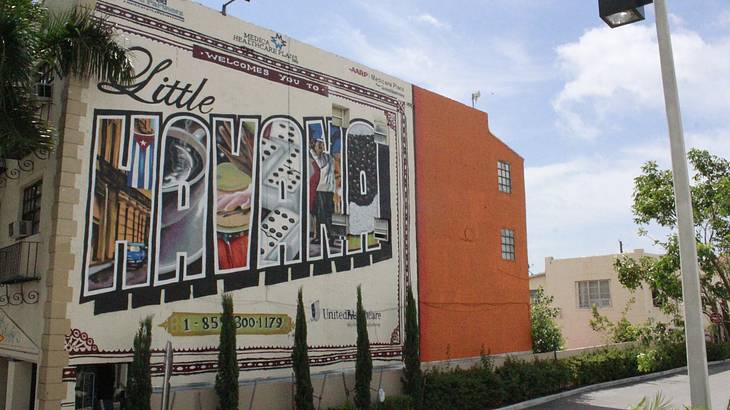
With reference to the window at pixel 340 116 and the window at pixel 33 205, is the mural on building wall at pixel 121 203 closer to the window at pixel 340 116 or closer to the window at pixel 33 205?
the window at pixel 33 205

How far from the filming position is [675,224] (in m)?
29.0

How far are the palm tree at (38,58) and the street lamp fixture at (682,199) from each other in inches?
390

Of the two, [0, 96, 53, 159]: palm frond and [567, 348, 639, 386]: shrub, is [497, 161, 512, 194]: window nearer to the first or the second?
[567, 348, 639, 386]: shrub

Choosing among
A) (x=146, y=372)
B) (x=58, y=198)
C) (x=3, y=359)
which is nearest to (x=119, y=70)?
(x=58, y=198)

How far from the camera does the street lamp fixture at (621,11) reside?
23.3ft

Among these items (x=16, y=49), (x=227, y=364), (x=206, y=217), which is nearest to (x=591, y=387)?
(x=227, y=364)

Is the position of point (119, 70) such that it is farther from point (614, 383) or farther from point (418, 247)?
point (614, 383)

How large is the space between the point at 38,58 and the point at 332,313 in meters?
9.42

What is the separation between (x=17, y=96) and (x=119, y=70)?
7.01 ft

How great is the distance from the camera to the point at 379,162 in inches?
780

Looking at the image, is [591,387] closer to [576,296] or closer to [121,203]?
[576,296]

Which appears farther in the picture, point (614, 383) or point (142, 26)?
point (614, 383)

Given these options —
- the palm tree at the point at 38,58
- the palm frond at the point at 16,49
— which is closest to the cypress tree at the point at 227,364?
the palm tree at the point at 38,58

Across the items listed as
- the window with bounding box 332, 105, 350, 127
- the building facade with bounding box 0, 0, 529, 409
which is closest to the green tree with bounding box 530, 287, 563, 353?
the building facade with bounding box 0, 0, 529, 409
